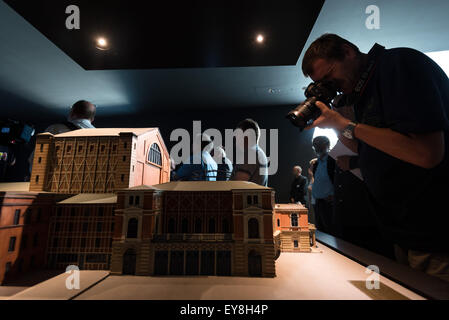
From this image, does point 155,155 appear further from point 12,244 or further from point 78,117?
point 12,244

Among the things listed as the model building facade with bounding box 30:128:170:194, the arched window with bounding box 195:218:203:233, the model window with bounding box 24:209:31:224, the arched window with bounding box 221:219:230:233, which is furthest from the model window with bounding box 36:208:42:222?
the arched window with bounding box 221:219:230:233

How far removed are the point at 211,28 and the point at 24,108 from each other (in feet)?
34.7

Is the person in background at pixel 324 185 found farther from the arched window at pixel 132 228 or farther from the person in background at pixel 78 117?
the person in background at pixel 78 117

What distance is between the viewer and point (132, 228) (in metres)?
2.00

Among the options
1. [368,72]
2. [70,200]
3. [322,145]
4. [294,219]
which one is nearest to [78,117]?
[70,200]

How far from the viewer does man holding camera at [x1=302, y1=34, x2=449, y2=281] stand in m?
1.34

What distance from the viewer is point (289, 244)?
9.50 feet

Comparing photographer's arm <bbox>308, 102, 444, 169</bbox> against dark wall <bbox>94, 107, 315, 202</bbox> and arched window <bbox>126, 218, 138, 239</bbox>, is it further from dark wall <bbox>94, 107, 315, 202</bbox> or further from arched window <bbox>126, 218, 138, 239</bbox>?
dark wall <bbox>94, 107, 315, 202</bbox>

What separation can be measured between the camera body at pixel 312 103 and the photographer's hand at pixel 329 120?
81 mm

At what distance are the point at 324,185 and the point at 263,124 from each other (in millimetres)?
5611

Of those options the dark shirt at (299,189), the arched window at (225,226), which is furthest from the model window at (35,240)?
the dark shirt at (299,189)
